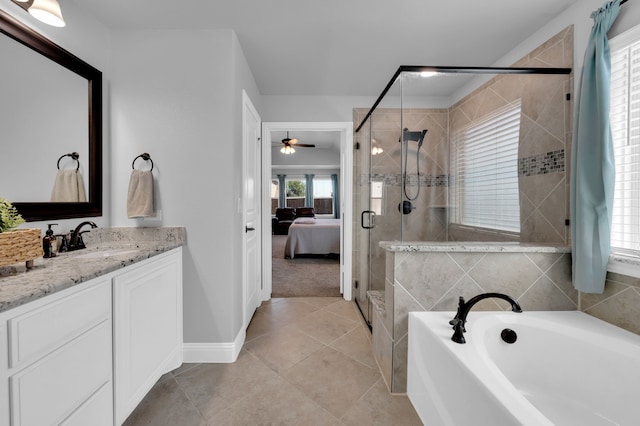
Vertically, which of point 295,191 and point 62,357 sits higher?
point 295,191

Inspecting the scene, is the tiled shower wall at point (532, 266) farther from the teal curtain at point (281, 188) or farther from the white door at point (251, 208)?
the teal curtain at point (281, 188)

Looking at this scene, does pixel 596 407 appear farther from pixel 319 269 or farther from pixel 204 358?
pixel 319 269

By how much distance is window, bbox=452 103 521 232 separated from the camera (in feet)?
6.88

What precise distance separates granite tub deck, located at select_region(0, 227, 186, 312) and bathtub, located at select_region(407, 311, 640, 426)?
1.51 meters

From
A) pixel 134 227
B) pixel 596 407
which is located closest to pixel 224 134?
pixel 134 227

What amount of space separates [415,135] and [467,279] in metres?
1.52

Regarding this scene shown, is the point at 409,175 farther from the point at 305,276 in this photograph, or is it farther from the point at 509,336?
the point at 305,276

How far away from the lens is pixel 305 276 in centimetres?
412

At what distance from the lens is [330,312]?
282 cm

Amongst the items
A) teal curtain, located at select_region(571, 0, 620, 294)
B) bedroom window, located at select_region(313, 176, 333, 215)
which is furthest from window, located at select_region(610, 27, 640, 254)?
bedroom window, located at select_region(313, 176, 333, 215)

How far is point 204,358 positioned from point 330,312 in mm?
1276

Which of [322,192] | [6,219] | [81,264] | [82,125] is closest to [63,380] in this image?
[81,264]

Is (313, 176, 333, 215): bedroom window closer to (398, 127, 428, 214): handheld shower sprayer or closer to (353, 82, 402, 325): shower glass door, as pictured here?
(353, 82, 402, 325): shower glass door

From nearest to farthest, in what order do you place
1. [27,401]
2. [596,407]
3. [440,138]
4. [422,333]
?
[27,401], [596,407], [422,333], [440,138]
